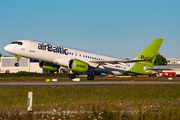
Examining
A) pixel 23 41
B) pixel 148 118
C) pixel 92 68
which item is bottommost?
pixel 148 118

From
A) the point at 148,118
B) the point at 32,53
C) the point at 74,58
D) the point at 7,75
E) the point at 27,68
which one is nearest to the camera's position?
the point at 148,118

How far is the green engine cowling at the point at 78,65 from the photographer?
37.8 metres

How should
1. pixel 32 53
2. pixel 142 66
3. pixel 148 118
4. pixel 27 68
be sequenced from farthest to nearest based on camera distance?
pixel 27 68 → pixel 142 66 → pixel 32 53 → pixel 148 118

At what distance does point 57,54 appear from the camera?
123ft

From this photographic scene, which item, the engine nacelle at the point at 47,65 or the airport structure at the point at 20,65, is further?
the airport structure at the point at 20,65

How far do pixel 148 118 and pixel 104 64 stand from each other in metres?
32.7

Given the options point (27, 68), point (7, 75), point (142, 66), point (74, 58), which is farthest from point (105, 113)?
point (27, 68)

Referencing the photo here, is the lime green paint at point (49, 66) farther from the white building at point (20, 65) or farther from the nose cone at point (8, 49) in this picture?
the white building at point (20, 65)

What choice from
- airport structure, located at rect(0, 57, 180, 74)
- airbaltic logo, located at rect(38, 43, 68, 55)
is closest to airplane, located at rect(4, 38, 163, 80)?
airbaltic logo, located at rect(38, 43, 68, 55)

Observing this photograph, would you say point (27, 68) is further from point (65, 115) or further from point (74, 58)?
point (65, 115)

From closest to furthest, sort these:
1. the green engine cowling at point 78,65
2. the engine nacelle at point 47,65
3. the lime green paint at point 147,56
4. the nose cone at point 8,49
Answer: the nose cone at point 8,49 < the green engine cowling at point 78,65 < the engine nacelle at point 47,65 < the lime green paint at point 147,56

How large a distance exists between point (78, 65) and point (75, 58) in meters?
2.40

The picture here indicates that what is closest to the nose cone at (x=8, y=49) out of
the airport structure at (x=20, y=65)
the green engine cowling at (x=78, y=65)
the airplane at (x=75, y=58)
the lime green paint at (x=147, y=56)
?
the airplane at (x=75, y=58)

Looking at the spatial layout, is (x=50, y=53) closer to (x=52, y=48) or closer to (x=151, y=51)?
(x=52, y=48)
